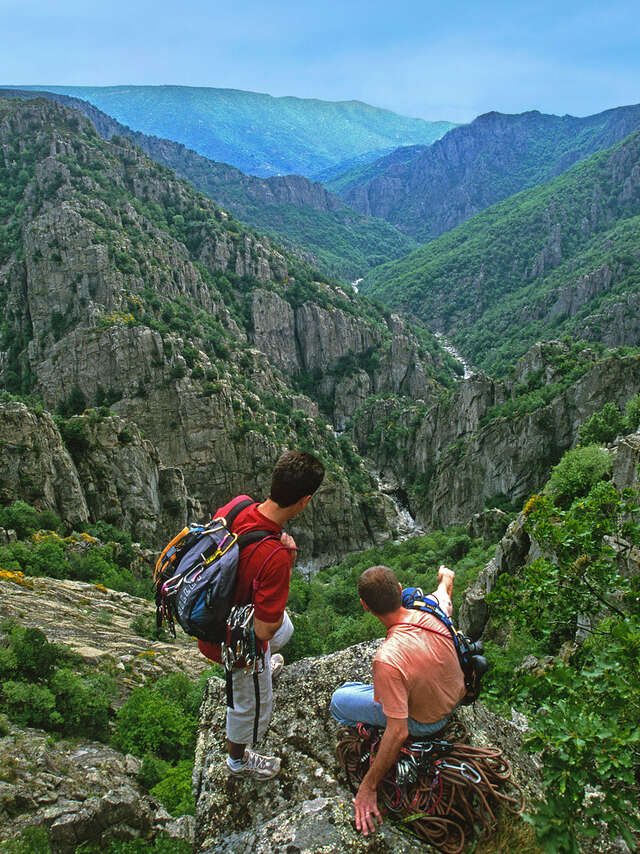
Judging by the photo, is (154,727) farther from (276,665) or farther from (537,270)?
(537,270)

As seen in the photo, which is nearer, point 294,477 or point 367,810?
point 367,810

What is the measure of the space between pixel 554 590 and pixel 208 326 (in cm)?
5469

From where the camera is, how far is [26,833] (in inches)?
159

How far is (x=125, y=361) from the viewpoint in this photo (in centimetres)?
4300

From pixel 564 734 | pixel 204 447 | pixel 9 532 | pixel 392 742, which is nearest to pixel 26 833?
pixel 392 742

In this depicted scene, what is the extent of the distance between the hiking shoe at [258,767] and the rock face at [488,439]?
36.6m

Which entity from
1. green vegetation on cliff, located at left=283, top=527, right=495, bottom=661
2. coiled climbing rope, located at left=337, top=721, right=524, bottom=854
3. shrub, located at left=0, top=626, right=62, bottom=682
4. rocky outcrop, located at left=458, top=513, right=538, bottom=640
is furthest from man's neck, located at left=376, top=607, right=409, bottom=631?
rocky outcrop, located at left=458, top=513, right=538, bottom=640

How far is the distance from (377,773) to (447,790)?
0.63 metres

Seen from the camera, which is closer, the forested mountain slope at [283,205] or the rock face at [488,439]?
the rock face at [488,439]

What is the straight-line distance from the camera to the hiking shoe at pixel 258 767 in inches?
167

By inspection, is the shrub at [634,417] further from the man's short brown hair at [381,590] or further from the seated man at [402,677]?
the man's short brown hair at [381,590]

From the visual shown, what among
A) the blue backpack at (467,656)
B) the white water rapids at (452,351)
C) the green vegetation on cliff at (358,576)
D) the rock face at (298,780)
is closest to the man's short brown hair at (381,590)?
the blue backpack at (467,656)

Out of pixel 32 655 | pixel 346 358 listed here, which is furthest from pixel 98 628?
pixel 346 358

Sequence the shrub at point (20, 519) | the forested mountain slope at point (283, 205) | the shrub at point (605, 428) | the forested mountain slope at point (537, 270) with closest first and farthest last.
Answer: the shrub at point (20, 519), the shrub at point (605, 428), the forested mountain slope at point (537, 270), the forested mountain slope at point (283, 205)
